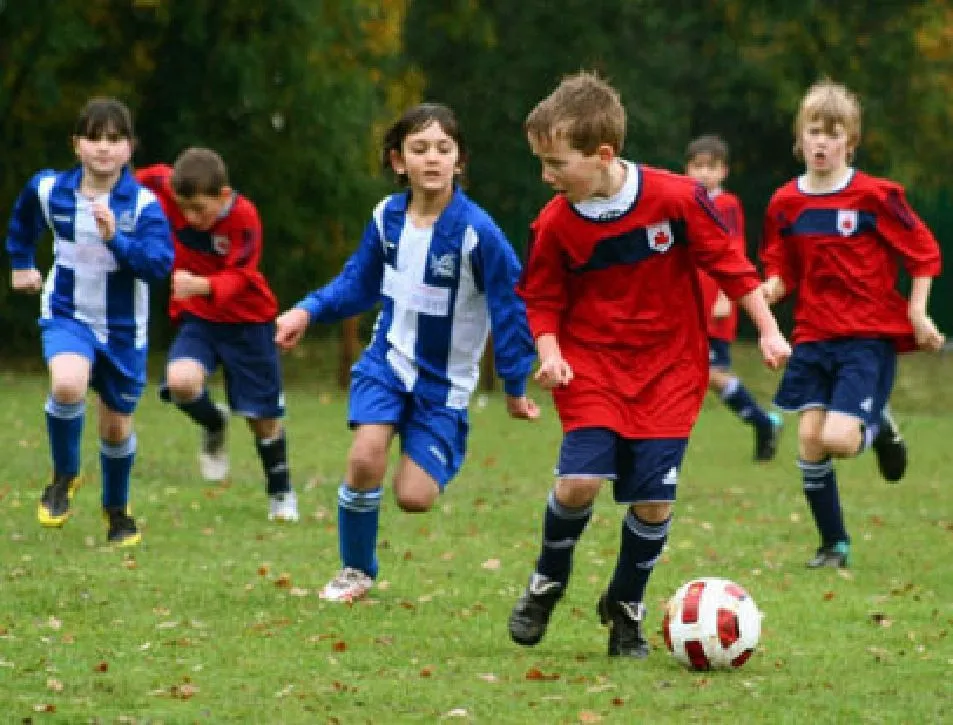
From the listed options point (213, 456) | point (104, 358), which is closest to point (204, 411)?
point (213, 456)

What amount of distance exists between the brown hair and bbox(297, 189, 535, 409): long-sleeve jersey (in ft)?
9.81

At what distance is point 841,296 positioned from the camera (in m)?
10.1

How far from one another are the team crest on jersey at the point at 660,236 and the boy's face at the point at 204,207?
470 cm

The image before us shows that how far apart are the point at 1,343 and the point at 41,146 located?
2.42 m

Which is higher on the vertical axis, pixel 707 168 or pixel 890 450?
pixel 707 168

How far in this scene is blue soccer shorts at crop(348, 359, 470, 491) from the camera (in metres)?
8.43

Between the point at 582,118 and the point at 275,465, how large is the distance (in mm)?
5088

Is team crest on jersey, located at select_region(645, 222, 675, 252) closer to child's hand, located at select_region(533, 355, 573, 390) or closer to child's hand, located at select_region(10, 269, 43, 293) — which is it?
child's hand, located at select_region(533, 355, 573, 390)

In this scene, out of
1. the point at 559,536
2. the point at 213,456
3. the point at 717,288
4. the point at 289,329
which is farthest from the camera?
the point at 717,288

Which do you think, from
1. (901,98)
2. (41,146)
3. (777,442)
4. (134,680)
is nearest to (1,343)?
(41,146)

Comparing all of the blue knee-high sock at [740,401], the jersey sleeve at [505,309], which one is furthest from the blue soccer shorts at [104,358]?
the blue knee-high sock at [740,401]

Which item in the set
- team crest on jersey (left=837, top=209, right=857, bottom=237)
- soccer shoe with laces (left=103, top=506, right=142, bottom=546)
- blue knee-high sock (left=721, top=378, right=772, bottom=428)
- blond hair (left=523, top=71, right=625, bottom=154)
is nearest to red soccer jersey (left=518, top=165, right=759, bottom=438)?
blond hair (left=523, top=71, right=625, bottom=154)

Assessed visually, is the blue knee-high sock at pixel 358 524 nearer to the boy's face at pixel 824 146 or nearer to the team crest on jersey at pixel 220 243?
the boy's face at pixel 824 146

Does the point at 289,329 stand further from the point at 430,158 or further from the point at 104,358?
the point at 104,358
